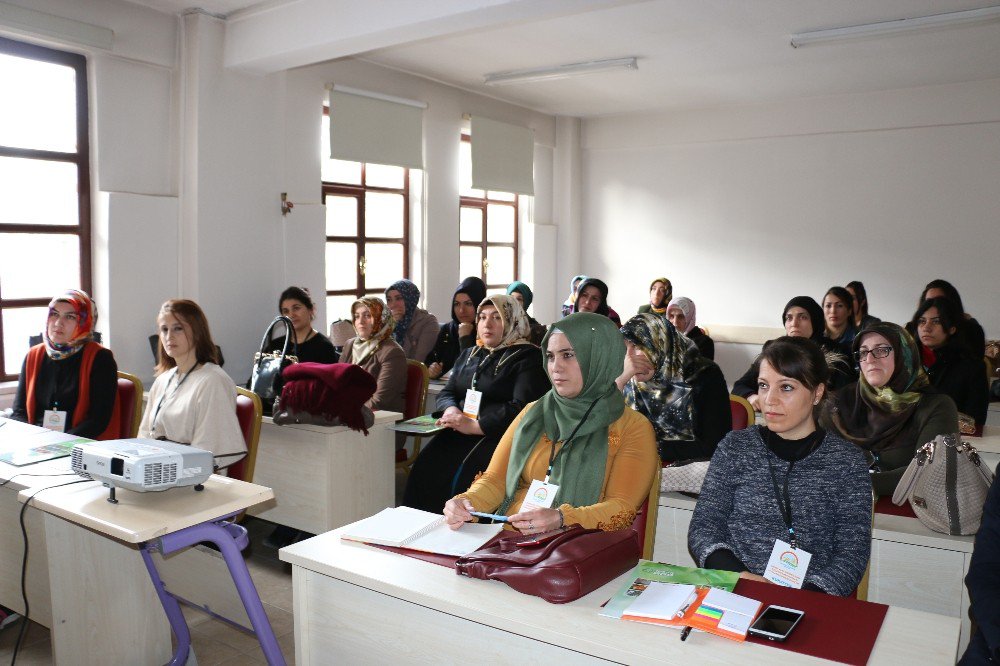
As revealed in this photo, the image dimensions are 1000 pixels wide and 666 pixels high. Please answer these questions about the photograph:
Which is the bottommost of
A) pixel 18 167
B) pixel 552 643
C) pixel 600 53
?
pixel 552 643

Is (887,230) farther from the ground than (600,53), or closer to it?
closer to it

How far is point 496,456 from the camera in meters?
2.49

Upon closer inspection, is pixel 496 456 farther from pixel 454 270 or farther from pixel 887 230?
pixel 887 230

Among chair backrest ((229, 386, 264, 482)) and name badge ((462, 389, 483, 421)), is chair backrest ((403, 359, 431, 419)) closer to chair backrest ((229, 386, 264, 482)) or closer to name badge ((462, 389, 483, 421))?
name badge ((462, 389, 483, 421))

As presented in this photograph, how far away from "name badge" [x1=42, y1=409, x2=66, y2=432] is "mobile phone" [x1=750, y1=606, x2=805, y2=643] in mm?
3249

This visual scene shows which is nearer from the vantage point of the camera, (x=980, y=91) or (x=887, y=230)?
(x=980, y=91)

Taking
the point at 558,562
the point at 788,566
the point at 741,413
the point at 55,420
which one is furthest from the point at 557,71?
the point at 558,562

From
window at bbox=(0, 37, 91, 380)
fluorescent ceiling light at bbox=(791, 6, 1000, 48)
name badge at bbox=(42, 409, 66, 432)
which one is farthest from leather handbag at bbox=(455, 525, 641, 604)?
fluorescent ceiling light at bbox=(791, 6, 1000, 48)

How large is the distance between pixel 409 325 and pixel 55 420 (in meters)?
2.89

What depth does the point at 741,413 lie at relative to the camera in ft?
10.4

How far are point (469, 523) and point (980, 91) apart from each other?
730cm

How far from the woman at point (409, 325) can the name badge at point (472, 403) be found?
229cm

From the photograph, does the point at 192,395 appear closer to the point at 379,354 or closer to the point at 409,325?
the point at 379,354

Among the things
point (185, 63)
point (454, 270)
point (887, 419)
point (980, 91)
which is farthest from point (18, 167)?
point (980, 91)
